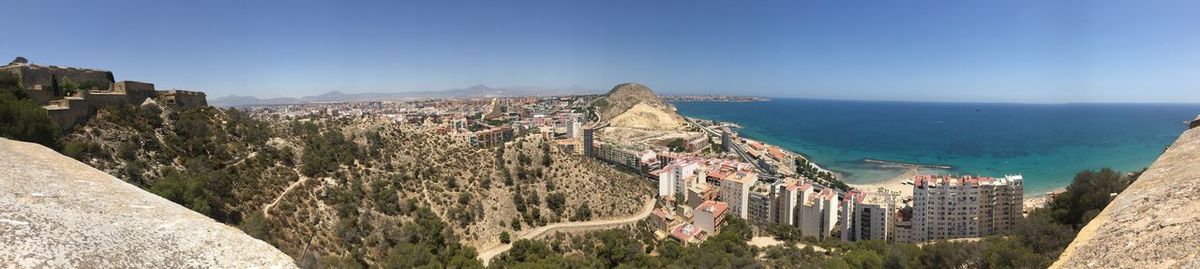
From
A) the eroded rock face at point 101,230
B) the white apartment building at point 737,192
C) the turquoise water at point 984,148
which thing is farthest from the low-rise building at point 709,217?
the turquoise water at point 984,148

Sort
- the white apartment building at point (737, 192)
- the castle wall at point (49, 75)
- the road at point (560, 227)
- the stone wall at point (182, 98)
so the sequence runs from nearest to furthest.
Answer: the castle wall at point (49, 75)
the stone wall at point (182, 98)
the road at point (560, 227)
the white apartment building at point (737, 192)

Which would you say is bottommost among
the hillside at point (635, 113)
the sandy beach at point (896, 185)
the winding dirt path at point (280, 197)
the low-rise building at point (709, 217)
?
the sandy beach at point (896, 185)

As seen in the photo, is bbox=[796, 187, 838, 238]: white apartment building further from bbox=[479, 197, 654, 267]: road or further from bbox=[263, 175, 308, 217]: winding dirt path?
bbox=[263, 175, 308, 217]: winding dirt path

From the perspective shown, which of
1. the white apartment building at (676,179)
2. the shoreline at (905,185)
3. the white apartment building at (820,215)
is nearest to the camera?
the white apartment building at (820,215)

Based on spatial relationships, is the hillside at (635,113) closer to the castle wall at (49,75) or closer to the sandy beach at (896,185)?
the sandy beach at (896,185)

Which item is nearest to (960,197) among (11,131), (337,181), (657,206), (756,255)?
(756,255)

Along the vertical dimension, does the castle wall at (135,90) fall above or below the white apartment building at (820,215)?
above

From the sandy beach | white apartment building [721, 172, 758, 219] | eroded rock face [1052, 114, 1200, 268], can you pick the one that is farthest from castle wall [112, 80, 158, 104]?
the sandy beach
